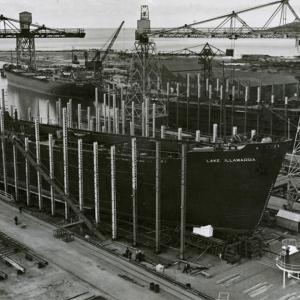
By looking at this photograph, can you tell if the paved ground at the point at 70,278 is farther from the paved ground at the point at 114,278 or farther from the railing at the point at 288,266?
the railing at the point at 288,266

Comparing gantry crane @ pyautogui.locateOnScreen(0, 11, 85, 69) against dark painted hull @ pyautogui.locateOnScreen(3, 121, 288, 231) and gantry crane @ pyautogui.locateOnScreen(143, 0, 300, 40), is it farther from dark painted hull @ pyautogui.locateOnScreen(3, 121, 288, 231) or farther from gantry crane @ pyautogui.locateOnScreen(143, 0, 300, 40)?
dark painted hull @ pyautogui.locateOnScreen(3, 121, 288, 231)

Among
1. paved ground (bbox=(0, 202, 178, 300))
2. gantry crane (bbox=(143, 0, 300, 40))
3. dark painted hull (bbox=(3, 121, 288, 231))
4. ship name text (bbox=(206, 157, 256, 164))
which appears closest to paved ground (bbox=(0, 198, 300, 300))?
paved ground (bbox=(0, 202, 178, 300))

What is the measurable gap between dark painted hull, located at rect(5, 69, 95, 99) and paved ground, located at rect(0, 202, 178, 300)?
6002 centimetres

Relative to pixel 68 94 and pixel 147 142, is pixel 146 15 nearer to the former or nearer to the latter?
pixel 147 142

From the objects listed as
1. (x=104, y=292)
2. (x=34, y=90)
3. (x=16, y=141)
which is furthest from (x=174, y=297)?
(x=34, y=90)

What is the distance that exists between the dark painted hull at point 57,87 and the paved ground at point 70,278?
6002cm

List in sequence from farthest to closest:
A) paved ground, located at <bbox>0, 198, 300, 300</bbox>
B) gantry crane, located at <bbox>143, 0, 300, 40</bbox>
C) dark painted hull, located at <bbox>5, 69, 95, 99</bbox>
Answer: dark painted hull, located at <bbox>5, 69, 95, 99</bbox> → gantry crane, located at <bbox>143, 0, 300, 40</bbox> → paved ground, located at <bbox>0, 198, 300, 300</bbox>

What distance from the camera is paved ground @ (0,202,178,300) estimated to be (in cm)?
2031

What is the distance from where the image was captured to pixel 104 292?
20375mm

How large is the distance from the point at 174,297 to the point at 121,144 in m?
16.5

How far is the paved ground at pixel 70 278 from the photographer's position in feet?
66.6

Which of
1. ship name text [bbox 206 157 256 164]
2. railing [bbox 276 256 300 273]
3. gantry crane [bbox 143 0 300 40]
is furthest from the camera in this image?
gantry crane [bbox 143 0 300 40]

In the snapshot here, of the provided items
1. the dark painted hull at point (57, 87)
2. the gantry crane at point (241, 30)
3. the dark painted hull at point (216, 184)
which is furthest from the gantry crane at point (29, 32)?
the dark painted hull at point (216, 184)

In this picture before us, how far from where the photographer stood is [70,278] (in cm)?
2164
